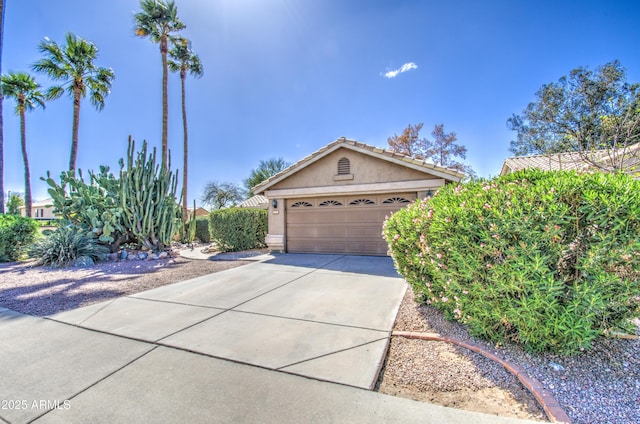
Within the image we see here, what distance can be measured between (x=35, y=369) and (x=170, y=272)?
17.4ft

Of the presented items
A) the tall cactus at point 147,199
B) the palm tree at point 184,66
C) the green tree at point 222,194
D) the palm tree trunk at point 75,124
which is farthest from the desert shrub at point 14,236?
the green tree at point 222,194

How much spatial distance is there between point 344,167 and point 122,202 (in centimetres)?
789

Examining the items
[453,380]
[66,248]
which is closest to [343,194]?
[453,380]

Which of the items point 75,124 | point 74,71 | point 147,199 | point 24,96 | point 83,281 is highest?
point 24,96

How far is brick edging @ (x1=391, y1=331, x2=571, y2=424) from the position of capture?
2139 mm

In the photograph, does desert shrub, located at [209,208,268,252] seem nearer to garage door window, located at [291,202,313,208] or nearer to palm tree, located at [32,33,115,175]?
garage door window, located at [291,202,313,208]

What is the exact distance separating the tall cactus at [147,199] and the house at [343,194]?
11.8 ft

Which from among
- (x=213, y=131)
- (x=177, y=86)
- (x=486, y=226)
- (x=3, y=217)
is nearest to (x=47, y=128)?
(x=177, y=86)

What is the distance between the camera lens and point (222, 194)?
35.6 metres

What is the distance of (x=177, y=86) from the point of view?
21.8 meters

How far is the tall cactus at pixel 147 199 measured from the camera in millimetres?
10281

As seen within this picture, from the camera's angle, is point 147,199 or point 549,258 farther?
point 147,199

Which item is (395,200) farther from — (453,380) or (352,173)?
(453,380)

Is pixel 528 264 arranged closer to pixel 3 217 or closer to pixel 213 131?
pixel 3 217
